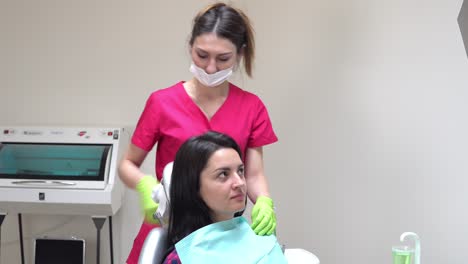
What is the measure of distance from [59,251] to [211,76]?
1.60 metres

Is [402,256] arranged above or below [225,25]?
below

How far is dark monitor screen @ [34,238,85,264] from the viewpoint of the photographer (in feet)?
8.95

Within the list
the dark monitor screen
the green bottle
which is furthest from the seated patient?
the dark monitor screen

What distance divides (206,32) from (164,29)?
3.82 feet

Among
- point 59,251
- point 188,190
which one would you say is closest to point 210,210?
point 188,190

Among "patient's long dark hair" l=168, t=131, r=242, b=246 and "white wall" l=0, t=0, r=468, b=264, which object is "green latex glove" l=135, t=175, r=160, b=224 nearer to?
"patient's long dark hair" l=168, t=131, r=242, b=246

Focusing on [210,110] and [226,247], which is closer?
[226,247]

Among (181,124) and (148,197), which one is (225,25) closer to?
(181,124)

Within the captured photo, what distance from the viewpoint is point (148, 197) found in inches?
60.0

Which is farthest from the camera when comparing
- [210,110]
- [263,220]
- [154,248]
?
[210,110]

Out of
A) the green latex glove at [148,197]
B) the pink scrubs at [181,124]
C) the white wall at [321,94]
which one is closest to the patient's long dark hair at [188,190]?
the green latex glove at [148,197]

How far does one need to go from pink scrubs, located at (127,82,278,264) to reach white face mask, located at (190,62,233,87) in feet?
0.34

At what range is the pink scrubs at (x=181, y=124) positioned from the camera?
1.71 m

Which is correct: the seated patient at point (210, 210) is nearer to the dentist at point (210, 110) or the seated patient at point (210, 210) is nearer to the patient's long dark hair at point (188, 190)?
the patient's long dark hair at point (188, 190)
